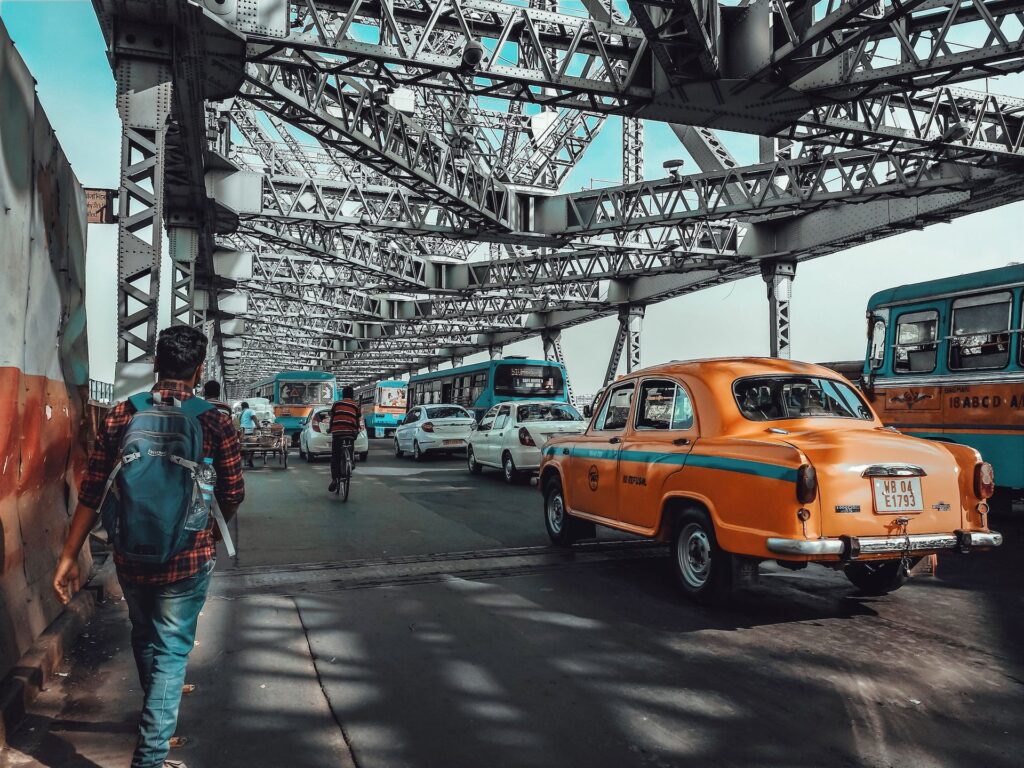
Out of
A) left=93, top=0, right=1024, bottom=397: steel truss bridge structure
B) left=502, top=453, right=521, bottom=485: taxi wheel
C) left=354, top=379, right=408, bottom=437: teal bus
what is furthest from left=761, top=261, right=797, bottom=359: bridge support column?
left=354, top=379, right=408, bottom=437: teal bus

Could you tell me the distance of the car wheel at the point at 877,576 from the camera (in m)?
6.18

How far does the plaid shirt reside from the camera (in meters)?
3.03

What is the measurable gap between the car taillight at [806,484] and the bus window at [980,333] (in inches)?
265

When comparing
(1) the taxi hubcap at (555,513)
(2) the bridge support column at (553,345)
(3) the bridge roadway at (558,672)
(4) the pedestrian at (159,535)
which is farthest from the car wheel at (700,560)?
(2) the bridge support column at (553,345)

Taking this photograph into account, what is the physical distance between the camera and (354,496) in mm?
13734

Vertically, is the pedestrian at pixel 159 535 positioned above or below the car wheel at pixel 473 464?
above

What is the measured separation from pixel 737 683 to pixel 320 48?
983 cm

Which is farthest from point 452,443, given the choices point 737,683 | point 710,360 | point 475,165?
point 737,683

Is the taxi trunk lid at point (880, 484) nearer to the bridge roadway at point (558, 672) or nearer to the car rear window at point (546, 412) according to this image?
the bridge roadway at point (558, 672)

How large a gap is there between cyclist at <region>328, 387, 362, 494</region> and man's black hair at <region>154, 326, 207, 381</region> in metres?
9.74

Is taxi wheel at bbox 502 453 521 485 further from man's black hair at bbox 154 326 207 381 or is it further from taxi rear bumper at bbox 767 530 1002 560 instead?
man's black hair at bbox 154 326 207 381

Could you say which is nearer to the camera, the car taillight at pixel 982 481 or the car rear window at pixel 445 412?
the car taillight at pixel 982 481

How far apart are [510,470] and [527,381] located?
12.5 metres

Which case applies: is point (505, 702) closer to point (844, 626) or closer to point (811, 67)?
point (844, 626)
